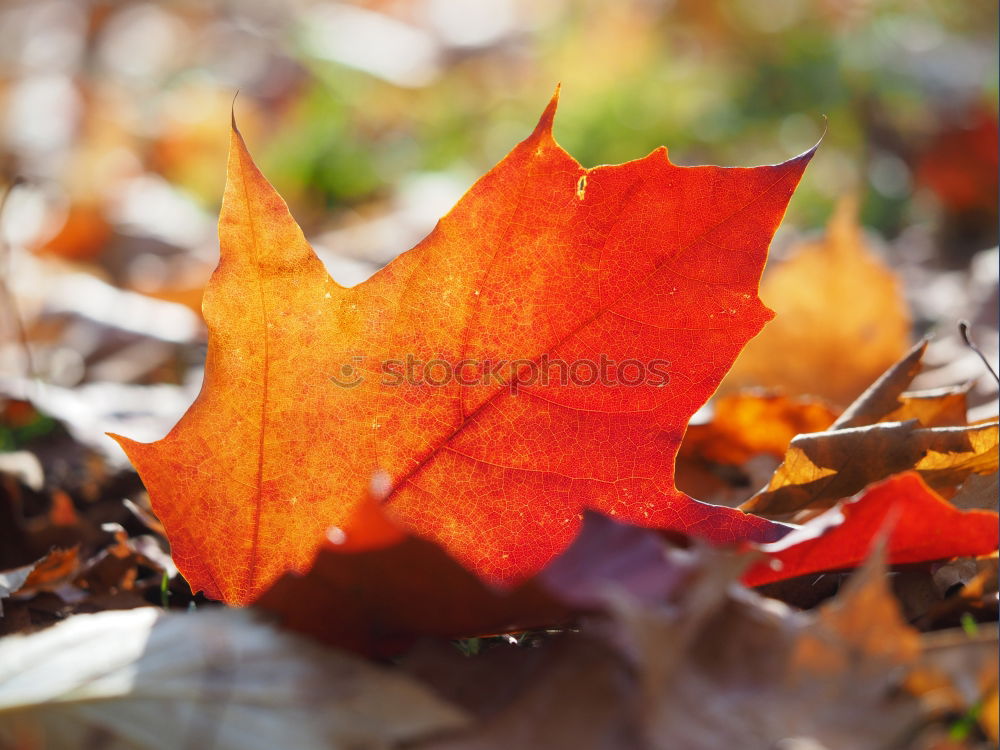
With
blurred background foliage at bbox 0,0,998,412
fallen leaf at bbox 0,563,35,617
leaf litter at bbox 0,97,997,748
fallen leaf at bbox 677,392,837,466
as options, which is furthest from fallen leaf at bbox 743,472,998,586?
blurred background foliage at bbox 0,0,998,412

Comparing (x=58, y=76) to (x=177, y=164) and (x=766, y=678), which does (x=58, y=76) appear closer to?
(x=177, y=164)

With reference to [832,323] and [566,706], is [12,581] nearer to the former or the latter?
[566,706]

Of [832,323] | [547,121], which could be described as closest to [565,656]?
[547,121]

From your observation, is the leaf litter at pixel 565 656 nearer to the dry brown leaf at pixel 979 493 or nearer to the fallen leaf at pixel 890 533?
the fallen leaf at pixel 890 533

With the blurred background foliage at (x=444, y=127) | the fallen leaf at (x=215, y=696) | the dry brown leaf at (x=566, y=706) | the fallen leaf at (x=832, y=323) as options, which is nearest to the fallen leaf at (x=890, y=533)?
the dry brown leaf at (x=566, y=706)

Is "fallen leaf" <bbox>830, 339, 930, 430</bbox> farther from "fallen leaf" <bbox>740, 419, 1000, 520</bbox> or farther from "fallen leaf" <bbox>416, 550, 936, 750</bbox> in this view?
"fallen leaf" <bbox>416, 550, 936, 750</bbox>

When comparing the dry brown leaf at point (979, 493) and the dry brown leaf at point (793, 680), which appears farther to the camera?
the dry brown leaf at point (979, 493)
